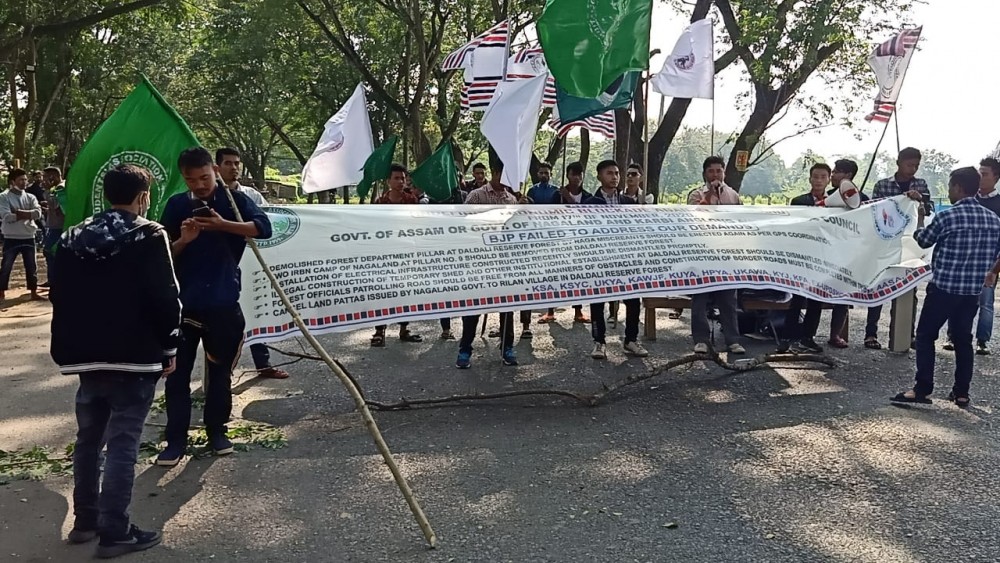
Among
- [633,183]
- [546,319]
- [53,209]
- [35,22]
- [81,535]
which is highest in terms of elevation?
[35,22]

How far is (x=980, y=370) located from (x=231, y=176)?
252 inches

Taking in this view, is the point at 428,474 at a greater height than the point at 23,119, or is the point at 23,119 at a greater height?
the point at 23,119

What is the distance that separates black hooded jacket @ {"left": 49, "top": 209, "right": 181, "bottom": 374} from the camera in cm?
345

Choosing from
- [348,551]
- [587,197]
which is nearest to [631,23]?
[587,197]

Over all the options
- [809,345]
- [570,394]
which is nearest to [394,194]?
[570,394]

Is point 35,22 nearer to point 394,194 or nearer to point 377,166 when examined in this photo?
point 377,166

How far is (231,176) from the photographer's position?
538 cm

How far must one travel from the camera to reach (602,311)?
24.4ft

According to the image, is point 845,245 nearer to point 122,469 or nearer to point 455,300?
point 455,300

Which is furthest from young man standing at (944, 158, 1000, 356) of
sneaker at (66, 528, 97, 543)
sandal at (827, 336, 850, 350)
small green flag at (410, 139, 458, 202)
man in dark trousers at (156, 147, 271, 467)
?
sneaker at (66, 528, 97, 543)

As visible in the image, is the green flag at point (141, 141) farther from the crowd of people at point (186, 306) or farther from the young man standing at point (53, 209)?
the young man standing at point (53, 209)

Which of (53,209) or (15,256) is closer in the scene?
(53,209)

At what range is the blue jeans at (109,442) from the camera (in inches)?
140

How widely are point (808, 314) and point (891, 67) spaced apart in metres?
2.94
